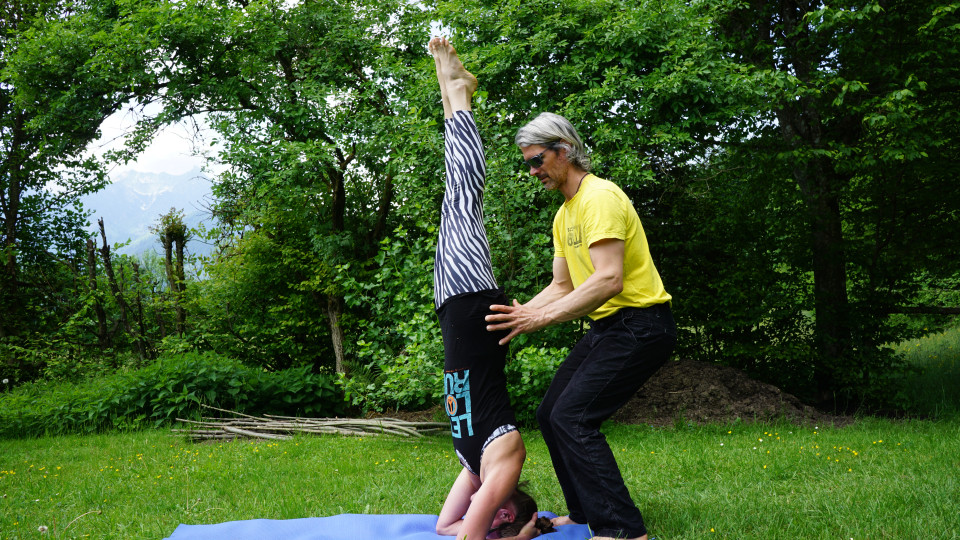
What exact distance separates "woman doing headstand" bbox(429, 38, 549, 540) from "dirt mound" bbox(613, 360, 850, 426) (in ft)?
Answer: 15.1

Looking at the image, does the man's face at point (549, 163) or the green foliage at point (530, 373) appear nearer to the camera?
the man's face at point (549, 163)

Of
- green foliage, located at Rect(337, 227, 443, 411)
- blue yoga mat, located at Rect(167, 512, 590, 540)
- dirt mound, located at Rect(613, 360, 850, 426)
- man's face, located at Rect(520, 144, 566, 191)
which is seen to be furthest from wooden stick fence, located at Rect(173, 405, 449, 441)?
man's face, located at Rect(520, 144, 566, 191)

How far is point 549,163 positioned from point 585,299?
70cm

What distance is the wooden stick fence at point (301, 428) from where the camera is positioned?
677 cm

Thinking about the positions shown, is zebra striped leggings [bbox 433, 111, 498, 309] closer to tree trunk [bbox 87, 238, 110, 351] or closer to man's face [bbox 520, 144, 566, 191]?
man's face [bbox 520, 144, 566, 191]

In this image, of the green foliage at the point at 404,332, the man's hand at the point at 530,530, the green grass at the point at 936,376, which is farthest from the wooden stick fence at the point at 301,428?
the green grass at the point at 936,376

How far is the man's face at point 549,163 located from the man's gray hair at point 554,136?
0.07ft

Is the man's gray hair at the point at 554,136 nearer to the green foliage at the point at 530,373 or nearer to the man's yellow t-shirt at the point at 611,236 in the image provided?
the man's yellow t-shirt at the point at 611,236

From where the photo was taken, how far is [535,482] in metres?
4.59

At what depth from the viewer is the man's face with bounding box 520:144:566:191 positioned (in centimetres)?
309

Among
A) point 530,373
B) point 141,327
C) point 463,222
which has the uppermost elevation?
point 463,222

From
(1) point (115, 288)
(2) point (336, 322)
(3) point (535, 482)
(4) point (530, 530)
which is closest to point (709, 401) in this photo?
(3) point (535, 482)

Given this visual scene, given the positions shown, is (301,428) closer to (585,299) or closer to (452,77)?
(452,77)

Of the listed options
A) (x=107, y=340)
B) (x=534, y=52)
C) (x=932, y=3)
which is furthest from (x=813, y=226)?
(x=107, y=340)
